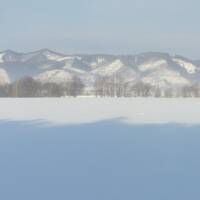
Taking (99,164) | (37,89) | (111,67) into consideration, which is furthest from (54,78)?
(99,164)

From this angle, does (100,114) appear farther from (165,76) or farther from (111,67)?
(111,67)

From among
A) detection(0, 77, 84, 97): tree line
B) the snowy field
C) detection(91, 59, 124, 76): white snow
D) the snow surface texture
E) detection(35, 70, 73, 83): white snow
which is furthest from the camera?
detection(91, 59, 124, 76): white snow

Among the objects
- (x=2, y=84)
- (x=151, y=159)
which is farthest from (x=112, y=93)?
(x=151, y=159)

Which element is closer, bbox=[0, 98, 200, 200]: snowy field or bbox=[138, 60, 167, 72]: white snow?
bbox=[0, 98, 200, 200]: snowy field

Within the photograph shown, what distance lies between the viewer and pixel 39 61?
285ft

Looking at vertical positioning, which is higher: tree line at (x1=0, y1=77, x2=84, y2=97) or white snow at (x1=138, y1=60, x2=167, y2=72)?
white snow at (x1=138, y1=60, x2=167, y2=72)

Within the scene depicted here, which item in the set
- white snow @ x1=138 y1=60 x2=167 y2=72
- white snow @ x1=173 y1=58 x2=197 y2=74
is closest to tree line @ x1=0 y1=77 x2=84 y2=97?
white snow @ x1=138 y1=60 x2=167 y2=72

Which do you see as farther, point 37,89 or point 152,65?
point 152,65

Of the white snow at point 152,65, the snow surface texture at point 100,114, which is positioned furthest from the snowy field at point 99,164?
the white snow at point 152,65

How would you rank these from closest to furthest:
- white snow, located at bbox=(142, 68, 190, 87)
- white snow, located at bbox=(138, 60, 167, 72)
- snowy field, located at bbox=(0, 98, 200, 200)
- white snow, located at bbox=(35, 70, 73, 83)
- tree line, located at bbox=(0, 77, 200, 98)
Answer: snowy field, located at bbox=(0, 98, 200, 200)
tree line, located at bbox=(0, 77, 200, 98)
white snow, located at bbox=(35, 70, 73, 83)
white snow, located at bbox=(142, 68, 190, 87)
white snow, located at bbox=(138, 60, 167, 72)

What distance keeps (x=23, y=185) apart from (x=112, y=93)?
135ft

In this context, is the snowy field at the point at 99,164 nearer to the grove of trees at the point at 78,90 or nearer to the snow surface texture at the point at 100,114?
the snow surface texture at the point at 100,114

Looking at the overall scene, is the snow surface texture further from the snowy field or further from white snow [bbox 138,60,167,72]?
white snow [bbox 138,60,167,72]

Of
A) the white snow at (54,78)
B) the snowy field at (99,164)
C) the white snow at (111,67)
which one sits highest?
the white snow at (111,67)
